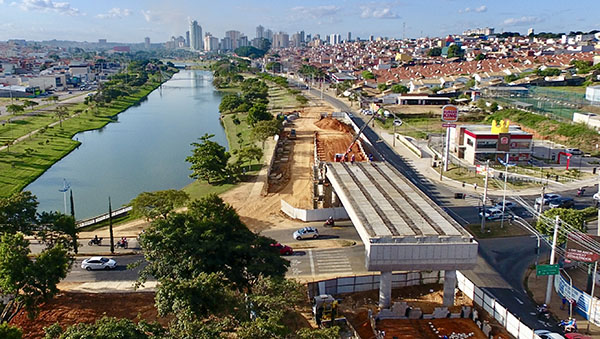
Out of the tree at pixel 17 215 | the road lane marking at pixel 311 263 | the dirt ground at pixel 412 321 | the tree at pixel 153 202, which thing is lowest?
the dirt ground at pixel 412 321

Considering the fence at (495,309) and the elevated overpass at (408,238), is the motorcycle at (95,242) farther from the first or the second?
the fence at (495,309)

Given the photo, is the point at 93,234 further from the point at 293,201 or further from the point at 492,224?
the point at 492,224

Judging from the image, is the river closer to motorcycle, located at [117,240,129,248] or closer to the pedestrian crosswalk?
motorcycle, located at [117,240,129,248]

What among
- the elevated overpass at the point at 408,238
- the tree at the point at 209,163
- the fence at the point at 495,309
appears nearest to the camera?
the fence at the point at 495,309

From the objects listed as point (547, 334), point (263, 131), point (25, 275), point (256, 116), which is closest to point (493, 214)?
point (547, 334)

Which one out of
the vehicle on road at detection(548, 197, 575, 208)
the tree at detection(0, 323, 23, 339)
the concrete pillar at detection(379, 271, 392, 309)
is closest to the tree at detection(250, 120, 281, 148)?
the vehicle on road at detection(548, 197, 575, 208)

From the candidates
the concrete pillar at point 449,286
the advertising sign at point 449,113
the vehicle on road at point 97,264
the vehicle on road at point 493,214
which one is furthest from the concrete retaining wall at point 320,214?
the advertising sign at point 449,113

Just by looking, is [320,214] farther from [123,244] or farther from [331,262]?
[123,244]
